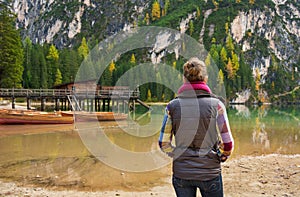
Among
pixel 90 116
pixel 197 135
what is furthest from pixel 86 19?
pixel 197 135

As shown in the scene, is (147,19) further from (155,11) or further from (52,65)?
(52,65)

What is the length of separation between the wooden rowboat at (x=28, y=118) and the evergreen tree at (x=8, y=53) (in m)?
14.7

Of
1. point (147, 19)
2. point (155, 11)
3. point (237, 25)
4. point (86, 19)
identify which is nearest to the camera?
point (237, 25)

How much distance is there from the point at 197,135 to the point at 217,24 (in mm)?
161431

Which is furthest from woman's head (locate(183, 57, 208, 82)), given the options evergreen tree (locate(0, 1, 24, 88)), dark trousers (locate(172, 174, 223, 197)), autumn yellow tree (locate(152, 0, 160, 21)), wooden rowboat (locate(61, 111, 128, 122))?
autumn yellow tree (locate(152, 0, 160, 21))

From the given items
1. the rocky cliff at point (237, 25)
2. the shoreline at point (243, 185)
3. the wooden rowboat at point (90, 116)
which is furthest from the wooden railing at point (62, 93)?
the rocky cliff at point (237, 25)

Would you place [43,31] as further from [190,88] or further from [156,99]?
[190,88]

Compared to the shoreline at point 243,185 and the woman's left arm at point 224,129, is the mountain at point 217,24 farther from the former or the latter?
the woman's left arm at point 224,129

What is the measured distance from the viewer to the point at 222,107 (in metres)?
3.52

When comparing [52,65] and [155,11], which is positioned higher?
[155,11]

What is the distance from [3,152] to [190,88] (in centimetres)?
1366

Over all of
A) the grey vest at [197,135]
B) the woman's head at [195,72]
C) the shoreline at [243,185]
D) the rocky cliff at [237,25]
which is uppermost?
the rocky cliff at [237,25]

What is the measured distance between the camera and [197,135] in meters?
3.53

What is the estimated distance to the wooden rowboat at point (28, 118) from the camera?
29.5 metres
